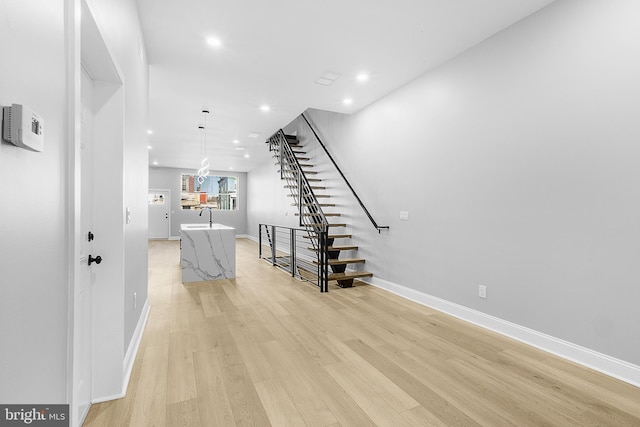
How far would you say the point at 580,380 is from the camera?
218 centimetres

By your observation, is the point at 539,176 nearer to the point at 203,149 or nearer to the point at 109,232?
the point at 109,232

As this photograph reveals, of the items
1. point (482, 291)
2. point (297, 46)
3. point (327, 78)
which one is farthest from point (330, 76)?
point (482, 291)

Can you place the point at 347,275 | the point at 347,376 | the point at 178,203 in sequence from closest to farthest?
the point at 347,376 < the point at 347,275 < the point at 178,203

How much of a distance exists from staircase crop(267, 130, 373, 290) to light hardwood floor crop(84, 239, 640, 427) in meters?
1.11

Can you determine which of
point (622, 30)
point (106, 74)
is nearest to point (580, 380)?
point (622, 30)

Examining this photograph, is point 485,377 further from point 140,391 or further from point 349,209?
point 349,209

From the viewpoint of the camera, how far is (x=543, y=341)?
8.72 feet

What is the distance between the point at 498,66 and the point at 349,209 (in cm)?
312

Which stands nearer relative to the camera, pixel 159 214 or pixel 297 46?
pixel 297 46

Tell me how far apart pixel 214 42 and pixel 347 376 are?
3336mm

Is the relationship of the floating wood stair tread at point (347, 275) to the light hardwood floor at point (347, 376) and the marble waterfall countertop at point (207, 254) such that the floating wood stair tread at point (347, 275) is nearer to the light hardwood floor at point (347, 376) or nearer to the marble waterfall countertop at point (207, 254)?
the light hardwood floor at point (347, 376)

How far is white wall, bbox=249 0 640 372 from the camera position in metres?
2.26

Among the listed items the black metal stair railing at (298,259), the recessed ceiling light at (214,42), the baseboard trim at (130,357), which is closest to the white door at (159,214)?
the black metal stair railing at (298,259)

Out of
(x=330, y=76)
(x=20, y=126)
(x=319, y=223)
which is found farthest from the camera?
(x=319, y=223)
